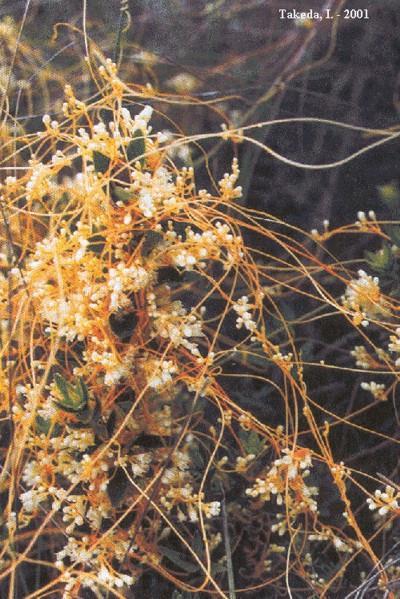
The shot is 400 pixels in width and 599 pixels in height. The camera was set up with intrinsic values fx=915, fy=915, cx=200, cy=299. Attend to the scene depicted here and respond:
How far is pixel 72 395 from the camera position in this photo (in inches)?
49.3

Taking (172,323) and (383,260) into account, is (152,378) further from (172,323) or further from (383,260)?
(383,260)

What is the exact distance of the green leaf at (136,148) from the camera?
125 cm

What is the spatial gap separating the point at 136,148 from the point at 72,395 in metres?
0.35

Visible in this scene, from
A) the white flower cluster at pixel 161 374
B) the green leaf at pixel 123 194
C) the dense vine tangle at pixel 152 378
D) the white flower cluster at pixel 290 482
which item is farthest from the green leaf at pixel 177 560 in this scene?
the green leaf at pixel 123 194

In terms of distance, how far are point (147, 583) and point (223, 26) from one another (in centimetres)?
97

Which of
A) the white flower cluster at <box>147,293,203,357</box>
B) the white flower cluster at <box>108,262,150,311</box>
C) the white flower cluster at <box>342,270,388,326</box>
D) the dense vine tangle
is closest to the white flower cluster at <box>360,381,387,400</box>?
the dense vine tangle

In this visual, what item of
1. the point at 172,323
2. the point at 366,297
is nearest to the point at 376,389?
the point at 366,297

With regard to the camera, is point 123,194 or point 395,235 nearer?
point 123,194

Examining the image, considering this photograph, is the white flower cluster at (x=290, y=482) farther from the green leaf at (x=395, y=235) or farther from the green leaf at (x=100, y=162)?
the green leaf at (x=100, y=162)

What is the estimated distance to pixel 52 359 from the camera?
1.31 metres

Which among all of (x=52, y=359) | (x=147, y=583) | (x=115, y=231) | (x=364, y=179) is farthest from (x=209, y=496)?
(x=364, y=179)

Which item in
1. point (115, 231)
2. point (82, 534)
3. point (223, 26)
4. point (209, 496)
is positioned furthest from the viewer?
point (223, 26)

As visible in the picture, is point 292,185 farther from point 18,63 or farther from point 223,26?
point 18,63

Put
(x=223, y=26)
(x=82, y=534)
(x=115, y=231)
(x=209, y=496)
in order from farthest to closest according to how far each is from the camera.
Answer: (x=223, y=26) < (x=209, y=496) < (x=82, y=534) < (x=115, y=231)
